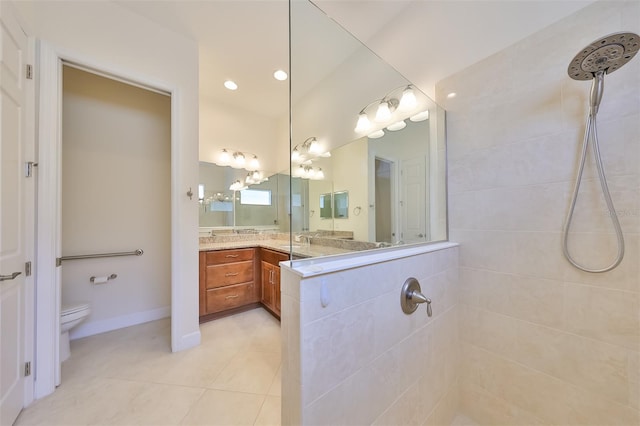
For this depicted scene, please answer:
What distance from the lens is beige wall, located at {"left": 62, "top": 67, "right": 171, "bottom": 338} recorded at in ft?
7.15

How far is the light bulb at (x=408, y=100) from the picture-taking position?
67.7 inches

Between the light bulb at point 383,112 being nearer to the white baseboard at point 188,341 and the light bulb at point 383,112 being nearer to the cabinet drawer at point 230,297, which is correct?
the cabinet drawer at point 230,297

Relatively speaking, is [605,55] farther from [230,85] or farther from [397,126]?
[230,85]

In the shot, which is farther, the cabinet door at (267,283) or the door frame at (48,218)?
the cabinet door at (267,283)

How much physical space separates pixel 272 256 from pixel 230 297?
71 centimetres

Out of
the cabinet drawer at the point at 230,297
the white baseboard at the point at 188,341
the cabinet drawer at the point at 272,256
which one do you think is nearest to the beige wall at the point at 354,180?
the cabinet drawer at the point at 272,256

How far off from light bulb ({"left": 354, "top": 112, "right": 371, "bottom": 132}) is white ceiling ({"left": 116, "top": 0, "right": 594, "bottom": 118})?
18.4 inches

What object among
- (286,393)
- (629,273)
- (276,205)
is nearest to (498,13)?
(629,273)

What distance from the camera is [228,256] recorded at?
256 centimetres

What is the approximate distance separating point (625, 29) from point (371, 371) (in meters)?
1.95

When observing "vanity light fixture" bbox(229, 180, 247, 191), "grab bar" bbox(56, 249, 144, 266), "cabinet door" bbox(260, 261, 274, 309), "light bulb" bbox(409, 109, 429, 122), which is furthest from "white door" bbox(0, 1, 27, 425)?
"light bulb" bbox(409, 109, 429, 122)

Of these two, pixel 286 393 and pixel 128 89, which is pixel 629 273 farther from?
pixel 128 89

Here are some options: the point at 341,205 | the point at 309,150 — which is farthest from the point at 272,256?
the point at 309,150

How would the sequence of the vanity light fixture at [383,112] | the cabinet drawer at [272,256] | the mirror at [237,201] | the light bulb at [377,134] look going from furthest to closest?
1. the mirror at [237,201]
2. the cabinet drawer at [272,256]
3. the light bulb at [377,134]
4. the vanity light fixture at [383,112]
